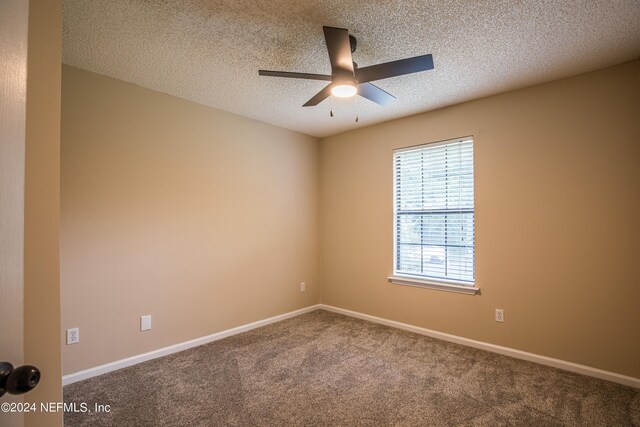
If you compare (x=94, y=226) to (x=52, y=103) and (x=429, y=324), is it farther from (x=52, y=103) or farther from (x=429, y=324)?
(x=429, y=324)

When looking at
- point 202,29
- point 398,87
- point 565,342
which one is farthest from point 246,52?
point 565,342

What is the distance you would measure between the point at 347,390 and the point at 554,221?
2.28 meters

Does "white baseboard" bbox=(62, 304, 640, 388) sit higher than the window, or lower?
lower

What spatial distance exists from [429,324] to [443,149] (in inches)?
76.8

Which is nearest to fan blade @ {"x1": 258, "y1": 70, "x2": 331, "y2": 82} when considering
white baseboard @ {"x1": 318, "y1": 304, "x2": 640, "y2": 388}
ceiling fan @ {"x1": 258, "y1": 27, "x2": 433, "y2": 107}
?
ceiling fan @ {"x1": 258, "y1": 27, "x2": 433, "y2": 107}

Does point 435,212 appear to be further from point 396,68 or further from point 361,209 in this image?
point 396,68

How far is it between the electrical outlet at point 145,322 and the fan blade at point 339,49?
2664 mm

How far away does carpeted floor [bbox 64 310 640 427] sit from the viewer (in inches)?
81.2

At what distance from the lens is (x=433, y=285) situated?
11.5ft

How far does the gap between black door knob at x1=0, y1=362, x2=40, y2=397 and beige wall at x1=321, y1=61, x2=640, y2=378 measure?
3.38 metres

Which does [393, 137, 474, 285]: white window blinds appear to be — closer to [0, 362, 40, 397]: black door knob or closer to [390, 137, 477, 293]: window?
[390, 137, 477, 293]: window

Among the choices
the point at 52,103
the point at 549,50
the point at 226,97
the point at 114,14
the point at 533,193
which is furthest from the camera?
the point at 226,97

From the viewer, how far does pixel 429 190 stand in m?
3.61

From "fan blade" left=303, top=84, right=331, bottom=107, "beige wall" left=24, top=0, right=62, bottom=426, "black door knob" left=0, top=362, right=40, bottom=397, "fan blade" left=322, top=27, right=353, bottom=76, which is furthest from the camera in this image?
"fan blade" left=303, top=84, right=331, bottom=107
